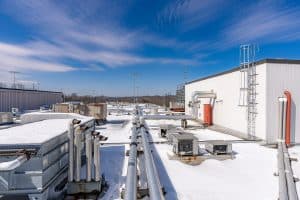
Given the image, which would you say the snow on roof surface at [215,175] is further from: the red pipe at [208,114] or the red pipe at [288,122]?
the red pipe at [208,114]

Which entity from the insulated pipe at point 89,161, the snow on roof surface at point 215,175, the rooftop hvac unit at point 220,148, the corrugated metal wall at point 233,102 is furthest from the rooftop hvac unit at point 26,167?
the corrugated metal wall at point 233,102

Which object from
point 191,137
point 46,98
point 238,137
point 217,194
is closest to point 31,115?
point 191,137

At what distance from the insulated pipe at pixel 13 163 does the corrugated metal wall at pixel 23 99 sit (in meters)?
27.4

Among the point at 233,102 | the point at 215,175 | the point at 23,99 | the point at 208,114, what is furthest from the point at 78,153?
the point at 23,99

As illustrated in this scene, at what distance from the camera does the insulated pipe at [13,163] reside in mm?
4443

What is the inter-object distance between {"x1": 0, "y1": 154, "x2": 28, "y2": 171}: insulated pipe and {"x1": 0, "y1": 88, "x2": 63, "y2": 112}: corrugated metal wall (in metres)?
27.4

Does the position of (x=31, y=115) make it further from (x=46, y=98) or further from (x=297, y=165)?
(x=46, y=98)

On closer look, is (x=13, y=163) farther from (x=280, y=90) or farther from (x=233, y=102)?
(x=233, y=102)

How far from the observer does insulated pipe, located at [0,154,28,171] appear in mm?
4443

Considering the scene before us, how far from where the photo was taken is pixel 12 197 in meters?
5.93

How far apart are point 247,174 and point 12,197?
6.82 m

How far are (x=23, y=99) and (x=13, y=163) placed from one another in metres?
33.7

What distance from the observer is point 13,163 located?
462 cm

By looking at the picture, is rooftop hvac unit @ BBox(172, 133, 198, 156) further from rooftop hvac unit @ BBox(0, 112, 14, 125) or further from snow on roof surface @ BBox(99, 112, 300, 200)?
rooftop hvac unit @ BBox(0, 112, 14, 125)
